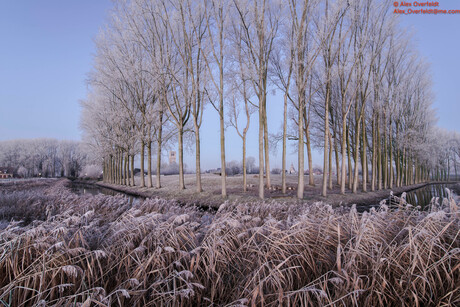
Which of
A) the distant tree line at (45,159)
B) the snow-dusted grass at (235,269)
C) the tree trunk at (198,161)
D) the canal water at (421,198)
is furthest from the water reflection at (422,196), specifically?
the distant tree line at (45,159)

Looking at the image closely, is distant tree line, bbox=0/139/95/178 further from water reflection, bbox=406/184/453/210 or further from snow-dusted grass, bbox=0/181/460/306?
snow-dusted grass, bbox=0/181/460/306

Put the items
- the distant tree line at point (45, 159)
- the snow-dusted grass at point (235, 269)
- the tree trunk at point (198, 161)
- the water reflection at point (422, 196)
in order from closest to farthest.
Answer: the snow-dusted grass at point (235, 269) < the water reflection at point (422, 196) < the tree trunk at point (198, 161) < the distant tree line at point (45, 159)

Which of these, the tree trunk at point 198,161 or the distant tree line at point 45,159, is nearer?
the tree trunk at point 198,161

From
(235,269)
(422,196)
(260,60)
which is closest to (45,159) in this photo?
(260,60)

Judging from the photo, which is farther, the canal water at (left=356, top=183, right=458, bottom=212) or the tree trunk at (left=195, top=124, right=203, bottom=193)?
the tree trunk at (left=195, top=124, right=203, bottom=193)

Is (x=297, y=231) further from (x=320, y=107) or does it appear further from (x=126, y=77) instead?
(x=320, y=107)

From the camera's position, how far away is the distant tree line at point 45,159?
2795 inches

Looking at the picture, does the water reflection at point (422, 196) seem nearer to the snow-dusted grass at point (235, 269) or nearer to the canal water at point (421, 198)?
the canal water at point (421, 198)

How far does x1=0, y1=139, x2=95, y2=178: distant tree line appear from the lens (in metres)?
71.0

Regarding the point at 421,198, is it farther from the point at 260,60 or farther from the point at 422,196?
the point at 260,60

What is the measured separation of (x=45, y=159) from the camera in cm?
7656

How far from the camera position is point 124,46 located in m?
20.4

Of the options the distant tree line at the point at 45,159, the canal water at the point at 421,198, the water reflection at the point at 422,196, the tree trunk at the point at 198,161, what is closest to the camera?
the canal water at the point at 421,198

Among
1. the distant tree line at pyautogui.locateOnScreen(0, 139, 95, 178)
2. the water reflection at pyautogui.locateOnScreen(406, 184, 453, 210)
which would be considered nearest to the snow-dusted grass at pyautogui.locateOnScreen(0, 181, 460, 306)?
the water reflection at pyautogui.locateOnScreen(406, 184, 453, 210)
